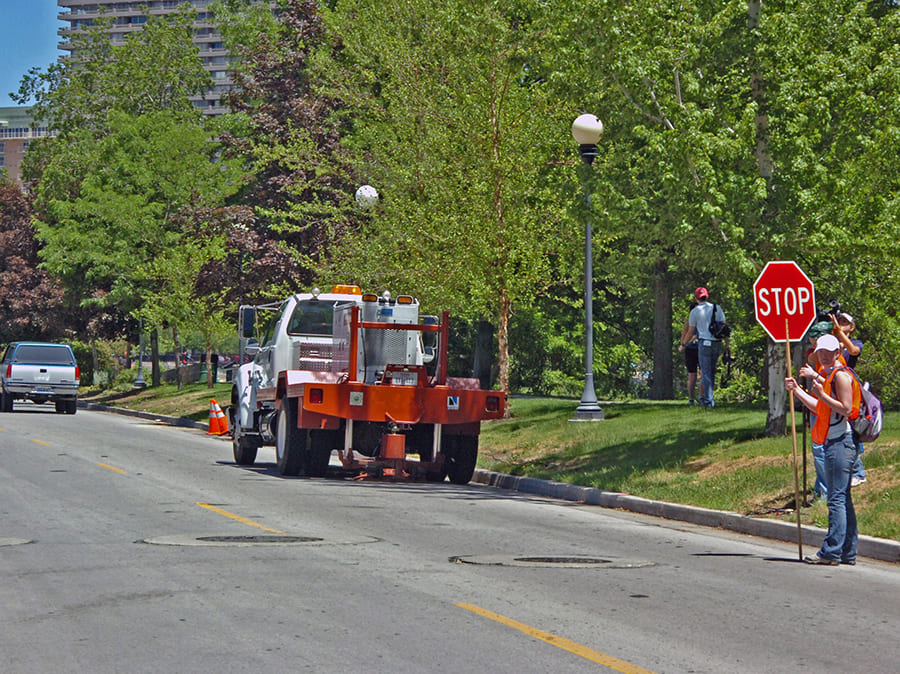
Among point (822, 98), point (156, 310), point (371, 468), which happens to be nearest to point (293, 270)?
point (156, 310)

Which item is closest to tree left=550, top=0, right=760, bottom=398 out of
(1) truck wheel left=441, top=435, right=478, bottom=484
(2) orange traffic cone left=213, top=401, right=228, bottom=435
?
(1) truck wheel left=441, top=435, right=478, bottom=484

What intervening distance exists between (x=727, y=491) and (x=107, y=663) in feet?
33.5

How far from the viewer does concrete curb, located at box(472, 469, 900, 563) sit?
12523 millimetres

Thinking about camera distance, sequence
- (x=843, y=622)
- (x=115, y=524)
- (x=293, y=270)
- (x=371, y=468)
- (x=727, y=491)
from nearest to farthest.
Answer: (x=843, y=622)
(x=115, y=524)
(x=727, y=491)
(x=371, y=468)
(x=293, y=270)

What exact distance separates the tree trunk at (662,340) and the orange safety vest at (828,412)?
A: 851 inches

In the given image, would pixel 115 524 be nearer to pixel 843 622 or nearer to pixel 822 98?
pixel 843 622

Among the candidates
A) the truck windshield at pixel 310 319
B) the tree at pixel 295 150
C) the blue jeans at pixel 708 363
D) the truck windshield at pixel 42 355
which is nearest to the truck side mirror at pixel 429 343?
the truck windshield at pixel 310 319

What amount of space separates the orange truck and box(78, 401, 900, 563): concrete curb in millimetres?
729

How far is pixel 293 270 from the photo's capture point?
38656mm

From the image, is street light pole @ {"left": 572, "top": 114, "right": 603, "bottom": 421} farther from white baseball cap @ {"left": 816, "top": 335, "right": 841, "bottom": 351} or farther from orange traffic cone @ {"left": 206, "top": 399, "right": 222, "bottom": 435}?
orange traffic cone @ {"left": 206, "top": 399, "right": 222, "bottom": 435}

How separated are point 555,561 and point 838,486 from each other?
2.50 metres

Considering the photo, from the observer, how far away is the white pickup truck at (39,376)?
129ft

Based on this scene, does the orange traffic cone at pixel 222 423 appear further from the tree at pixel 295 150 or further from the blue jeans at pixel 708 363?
the blue jeans at pixel 708 363

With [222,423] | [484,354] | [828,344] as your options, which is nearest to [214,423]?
[222,423]
